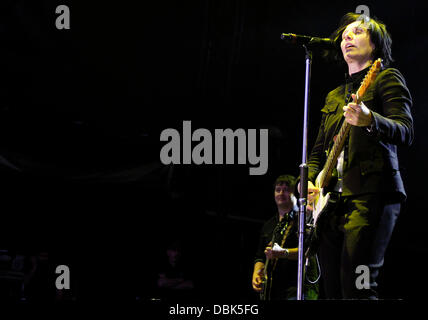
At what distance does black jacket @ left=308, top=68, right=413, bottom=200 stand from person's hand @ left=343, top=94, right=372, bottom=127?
0.11 ft

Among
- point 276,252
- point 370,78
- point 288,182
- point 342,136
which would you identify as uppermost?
point 370,78

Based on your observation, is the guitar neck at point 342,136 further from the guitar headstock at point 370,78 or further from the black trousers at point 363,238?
the black trousers at point 363,238

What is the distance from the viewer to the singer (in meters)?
2.20

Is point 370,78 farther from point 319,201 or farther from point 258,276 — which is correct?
point 258,276

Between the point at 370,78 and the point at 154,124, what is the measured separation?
16.0ft

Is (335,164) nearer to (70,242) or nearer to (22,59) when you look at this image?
(22,59)

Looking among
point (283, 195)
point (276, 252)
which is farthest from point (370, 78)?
point (283, 195)

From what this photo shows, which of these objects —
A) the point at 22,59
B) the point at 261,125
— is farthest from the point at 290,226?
the point at 22,59

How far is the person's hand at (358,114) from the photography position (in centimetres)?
210

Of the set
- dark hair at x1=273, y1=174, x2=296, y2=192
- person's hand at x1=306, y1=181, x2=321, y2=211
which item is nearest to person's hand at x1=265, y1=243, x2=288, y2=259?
dark hair at x1=273, y1=174, x2=296, y2=192

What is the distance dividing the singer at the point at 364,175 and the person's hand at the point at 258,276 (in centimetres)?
205

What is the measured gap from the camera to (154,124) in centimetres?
689
